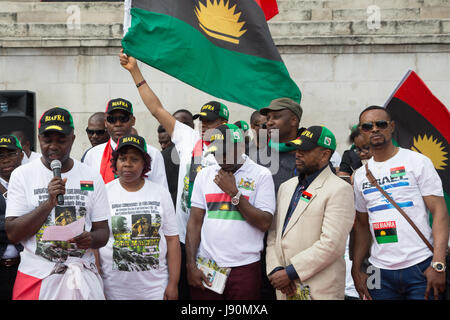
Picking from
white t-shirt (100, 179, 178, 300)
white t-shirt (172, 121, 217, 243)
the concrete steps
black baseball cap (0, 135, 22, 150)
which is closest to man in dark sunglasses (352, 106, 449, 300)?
white t-shirt (172, 121, 217, 243)

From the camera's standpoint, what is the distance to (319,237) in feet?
15.0

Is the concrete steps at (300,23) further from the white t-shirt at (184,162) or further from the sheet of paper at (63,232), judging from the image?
the sheet of paper at (63,232)

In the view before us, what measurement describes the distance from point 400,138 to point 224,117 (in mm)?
1802

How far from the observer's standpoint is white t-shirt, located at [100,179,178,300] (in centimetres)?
458

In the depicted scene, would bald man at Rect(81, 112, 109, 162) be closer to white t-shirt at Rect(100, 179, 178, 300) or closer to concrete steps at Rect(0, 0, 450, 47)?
white t-shirt at Rect(100, 179, 178, 300)

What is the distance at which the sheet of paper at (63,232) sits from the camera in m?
3.87

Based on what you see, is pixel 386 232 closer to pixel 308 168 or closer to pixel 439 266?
pixel 439 266

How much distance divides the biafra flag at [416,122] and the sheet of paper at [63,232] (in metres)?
3.32

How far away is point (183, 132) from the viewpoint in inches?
214

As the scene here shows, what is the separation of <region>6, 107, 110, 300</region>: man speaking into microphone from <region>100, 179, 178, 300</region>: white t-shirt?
0.37 meters

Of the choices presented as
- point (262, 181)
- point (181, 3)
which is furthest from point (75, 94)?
point (262, 181)

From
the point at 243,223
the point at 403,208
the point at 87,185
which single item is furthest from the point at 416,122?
the point at 87,185

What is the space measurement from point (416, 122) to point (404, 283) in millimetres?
1915

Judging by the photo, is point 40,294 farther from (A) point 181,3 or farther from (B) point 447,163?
(B) point 447,163
